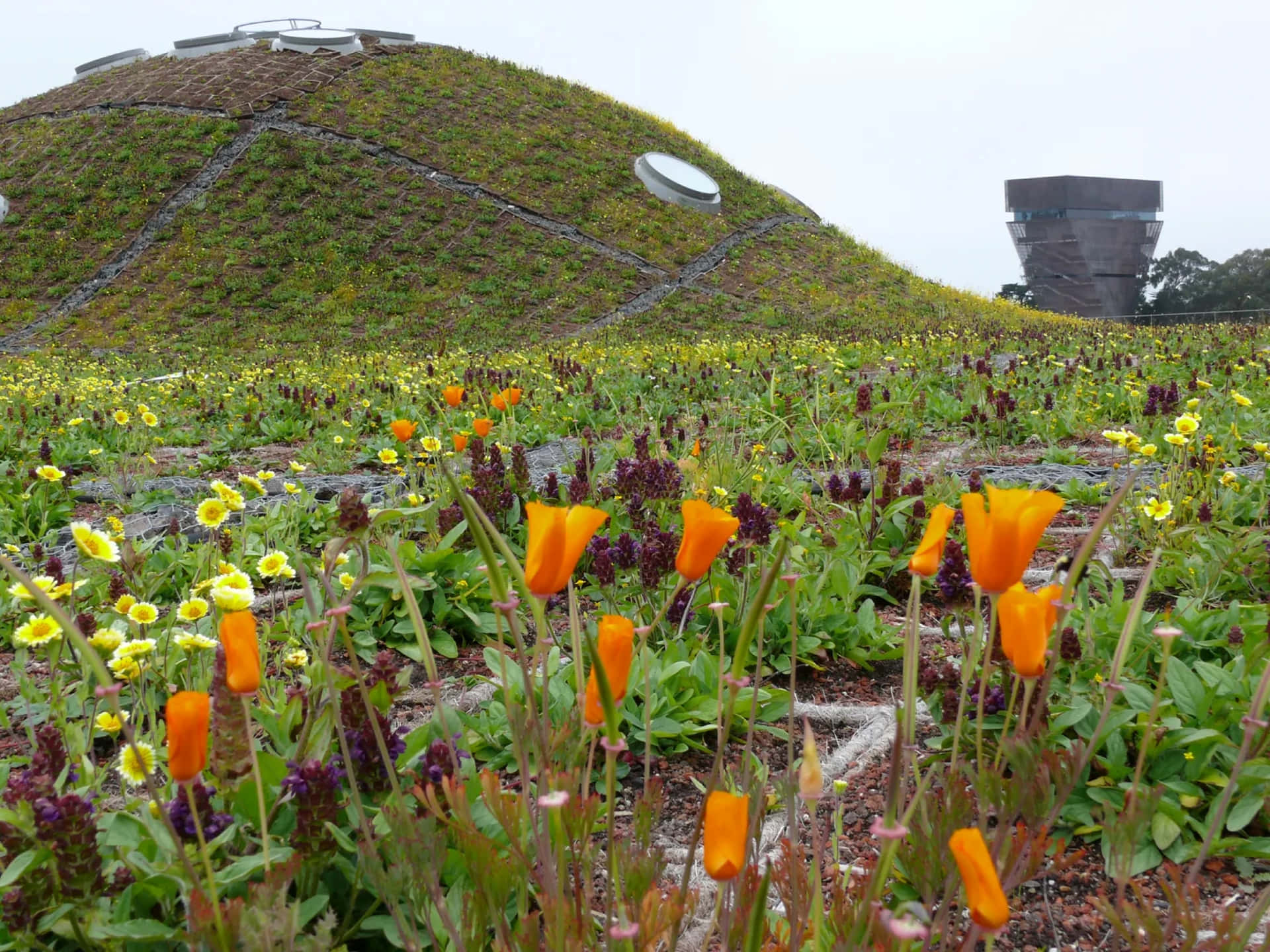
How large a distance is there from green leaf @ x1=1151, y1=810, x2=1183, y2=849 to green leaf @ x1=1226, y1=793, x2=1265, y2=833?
81 mm

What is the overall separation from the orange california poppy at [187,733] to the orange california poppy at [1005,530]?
0.73 metres

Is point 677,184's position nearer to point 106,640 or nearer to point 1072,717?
point 1072,717

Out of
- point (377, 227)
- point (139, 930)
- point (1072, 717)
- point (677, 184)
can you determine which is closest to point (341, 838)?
point (139, 930)

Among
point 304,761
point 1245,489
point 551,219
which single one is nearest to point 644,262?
point 551,219

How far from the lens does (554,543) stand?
0.86 m

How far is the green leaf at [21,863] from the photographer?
1106 millimetres

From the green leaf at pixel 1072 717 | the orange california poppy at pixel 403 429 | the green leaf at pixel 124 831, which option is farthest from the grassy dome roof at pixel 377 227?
the green leaf at pixel 124 831

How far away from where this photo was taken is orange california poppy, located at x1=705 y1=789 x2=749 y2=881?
69cm

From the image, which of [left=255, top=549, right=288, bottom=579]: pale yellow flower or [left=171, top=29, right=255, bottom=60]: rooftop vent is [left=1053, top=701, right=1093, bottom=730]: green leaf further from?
[left=171, top=29, right=255, bottom=60]: rooftop vent

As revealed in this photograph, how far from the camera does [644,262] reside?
65.8 feet

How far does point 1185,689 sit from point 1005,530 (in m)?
1.25

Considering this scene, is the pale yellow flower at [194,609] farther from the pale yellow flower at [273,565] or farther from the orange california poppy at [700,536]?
the orange california poppy at [700,536]

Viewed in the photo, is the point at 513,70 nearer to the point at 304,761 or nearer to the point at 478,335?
the point at 478,335

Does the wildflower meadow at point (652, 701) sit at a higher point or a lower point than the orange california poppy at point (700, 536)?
lower
